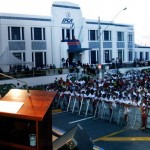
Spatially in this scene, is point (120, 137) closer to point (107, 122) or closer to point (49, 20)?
point (107, 122)

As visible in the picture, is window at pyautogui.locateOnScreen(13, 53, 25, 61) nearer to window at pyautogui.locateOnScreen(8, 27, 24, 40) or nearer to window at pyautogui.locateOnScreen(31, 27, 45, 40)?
window at pyautogui.locateOnScreen(8, 27, 24, 40)

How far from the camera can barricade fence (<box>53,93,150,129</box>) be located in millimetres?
13914

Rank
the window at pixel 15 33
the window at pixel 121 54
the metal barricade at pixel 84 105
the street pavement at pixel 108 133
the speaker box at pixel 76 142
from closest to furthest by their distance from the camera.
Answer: the speaker box at pixel 76 142
the street pavement at pixel 108 133
the metal barricade at pixel 84 105
the window at pixel 15 33
the window at pixel 121 54

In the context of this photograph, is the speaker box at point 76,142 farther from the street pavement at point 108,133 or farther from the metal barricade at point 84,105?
the metal barricade at point 84,105

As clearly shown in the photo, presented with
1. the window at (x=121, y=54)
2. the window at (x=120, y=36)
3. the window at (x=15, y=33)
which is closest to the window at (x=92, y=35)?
the window at (x=120, y=36)

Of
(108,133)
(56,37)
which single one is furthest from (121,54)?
(108,133)

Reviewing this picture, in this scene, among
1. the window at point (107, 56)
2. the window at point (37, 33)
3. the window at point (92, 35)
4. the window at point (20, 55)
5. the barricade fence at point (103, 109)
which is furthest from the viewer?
the window at point (107, 56)

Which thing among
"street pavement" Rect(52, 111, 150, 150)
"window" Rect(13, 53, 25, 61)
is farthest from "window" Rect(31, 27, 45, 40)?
"street pavement" Rect(52, 111, 150, 150)

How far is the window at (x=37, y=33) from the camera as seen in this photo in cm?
3406

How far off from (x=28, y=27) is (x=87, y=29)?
9.96 m

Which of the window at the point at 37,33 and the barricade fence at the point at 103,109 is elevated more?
the window at the point at 37,33

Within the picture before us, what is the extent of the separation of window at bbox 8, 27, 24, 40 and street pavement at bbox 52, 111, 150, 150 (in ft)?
57.7

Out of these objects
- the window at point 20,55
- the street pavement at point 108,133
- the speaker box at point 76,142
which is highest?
the window at point 20,55

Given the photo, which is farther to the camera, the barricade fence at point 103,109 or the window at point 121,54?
the window at point 121,54
